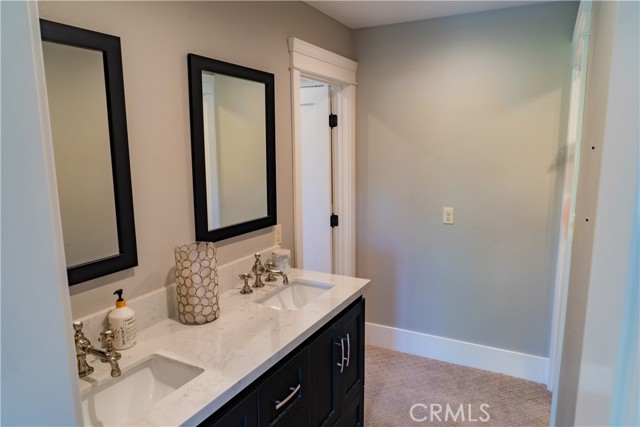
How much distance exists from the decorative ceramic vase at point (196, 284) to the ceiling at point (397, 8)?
175 centimetres

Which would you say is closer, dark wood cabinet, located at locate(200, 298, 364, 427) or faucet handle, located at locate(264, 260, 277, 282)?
dark wood cabinet, located at locate(200, 298, 364, 427)

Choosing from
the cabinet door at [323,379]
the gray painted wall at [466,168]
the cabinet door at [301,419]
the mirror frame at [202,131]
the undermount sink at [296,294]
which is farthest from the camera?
the gray painted wall at [466,168]

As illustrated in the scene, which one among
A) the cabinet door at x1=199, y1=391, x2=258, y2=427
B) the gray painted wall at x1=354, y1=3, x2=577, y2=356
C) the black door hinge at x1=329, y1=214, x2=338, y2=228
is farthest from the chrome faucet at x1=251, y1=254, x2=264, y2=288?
the gray painted wall at x1=354, y1=3, x2=577, y2=356

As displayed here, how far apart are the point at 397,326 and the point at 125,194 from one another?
7.88 feet

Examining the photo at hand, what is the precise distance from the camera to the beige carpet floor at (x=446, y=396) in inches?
95.2

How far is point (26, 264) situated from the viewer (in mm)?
457

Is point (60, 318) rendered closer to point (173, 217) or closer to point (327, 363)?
point (173, 217)

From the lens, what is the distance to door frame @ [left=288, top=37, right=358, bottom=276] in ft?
8.09

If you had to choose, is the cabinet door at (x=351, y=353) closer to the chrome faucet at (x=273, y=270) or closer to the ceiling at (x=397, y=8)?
the chrome faucet at (x=273, y=270)

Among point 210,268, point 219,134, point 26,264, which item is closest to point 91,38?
point 219,134

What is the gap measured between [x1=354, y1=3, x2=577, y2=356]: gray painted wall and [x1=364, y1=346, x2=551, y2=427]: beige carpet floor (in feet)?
0.84

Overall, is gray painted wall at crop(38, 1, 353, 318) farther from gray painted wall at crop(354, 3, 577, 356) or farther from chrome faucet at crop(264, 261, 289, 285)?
gray painted wall at crop(354, 3, 577, 356)

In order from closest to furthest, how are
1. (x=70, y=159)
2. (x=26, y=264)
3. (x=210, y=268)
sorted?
(x=26, y=264) → (x=70, y=159) → (x=210, y=268)

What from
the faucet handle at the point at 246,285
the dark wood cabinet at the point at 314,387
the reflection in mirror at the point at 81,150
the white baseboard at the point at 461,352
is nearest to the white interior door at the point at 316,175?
the white baseboard at the point at 461,352
